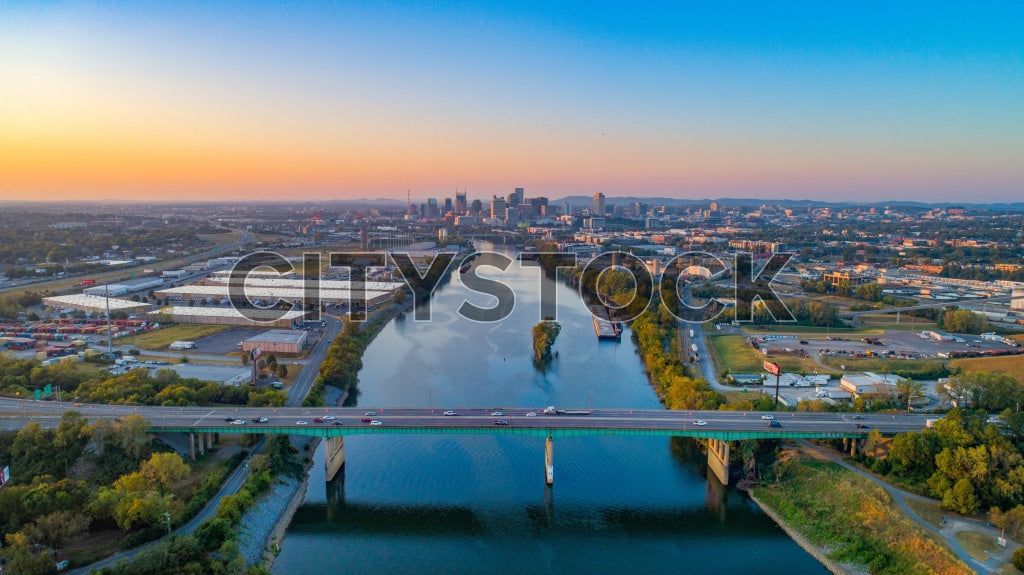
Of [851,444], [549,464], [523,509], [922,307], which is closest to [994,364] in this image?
[922,307]

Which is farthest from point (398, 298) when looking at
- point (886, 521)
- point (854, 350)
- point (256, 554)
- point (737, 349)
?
point (886, 521)

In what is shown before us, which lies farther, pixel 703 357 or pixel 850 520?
pixel 703 357

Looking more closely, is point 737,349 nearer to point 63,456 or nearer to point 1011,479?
point 1011,479

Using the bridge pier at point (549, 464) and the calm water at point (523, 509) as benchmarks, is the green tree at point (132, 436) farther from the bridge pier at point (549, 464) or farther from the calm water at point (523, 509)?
the bridge pier at point (549, 464)

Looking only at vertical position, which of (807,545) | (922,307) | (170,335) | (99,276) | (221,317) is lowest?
(807,545)

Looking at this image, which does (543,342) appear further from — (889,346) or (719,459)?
(889,346)

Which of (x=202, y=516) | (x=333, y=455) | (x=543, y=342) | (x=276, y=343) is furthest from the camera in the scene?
(x=543, y=342)

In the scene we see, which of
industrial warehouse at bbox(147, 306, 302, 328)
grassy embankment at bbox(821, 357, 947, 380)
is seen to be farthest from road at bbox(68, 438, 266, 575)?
grassy embankment at bbox(821, 357, 947, 380)

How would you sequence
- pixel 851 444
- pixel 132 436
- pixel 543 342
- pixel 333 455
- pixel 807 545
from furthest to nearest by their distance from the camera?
pixel 543 342
pixel 851 444
pixel 333 455
pixel 132 436
pixel 807 545
